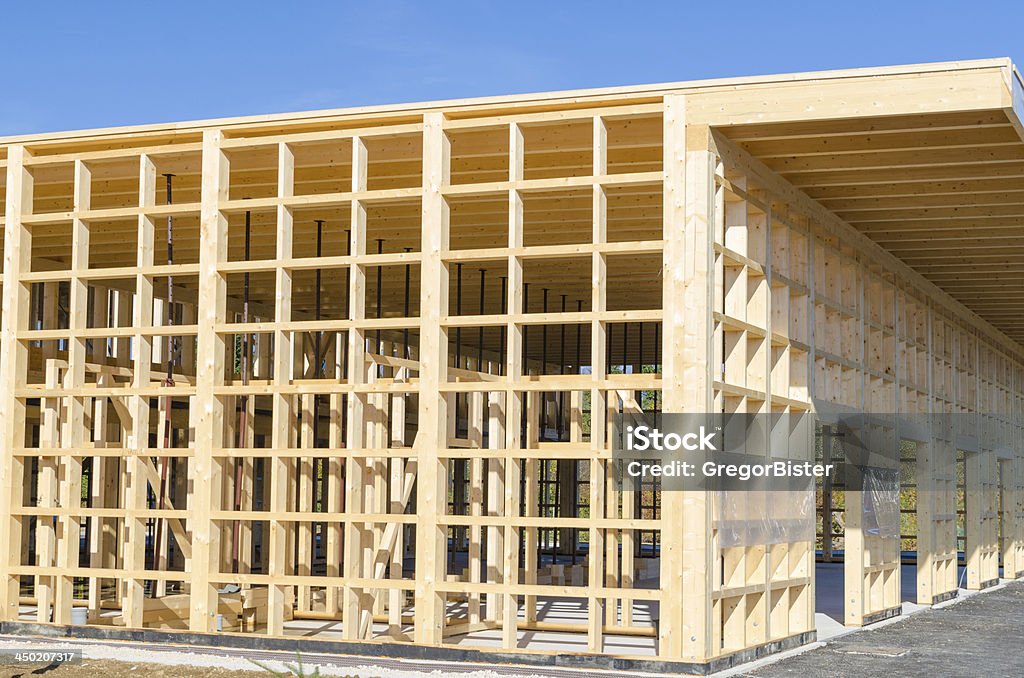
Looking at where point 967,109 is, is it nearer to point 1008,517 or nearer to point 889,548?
point 889,548

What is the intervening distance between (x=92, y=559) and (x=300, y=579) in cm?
361

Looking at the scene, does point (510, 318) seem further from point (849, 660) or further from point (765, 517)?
point (849, 660)

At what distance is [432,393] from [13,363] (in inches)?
186

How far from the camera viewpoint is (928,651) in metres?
12.9

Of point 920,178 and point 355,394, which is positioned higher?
point 920,178

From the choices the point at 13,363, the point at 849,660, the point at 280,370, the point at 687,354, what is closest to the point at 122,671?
the point at 280,370

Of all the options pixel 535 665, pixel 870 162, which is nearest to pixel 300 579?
pixel 535 665

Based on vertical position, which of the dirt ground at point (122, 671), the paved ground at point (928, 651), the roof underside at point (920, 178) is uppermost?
the roof underside at point (920, 178)

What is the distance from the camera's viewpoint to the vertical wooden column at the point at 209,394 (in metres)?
12.1

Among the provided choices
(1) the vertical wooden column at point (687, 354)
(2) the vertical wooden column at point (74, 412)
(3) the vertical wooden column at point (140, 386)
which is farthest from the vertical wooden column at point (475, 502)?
(2) the vertical wooden column at point (74, 412)

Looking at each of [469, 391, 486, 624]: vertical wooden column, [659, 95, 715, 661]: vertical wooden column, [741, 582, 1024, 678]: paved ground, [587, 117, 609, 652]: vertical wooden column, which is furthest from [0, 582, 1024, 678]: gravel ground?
[469, 391, 486, 624]: vertical wooden column

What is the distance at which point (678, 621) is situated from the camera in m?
10.7

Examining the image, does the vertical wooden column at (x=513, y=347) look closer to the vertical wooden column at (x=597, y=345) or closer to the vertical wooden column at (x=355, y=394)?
the vertical wooden column at (x=597, y=345)

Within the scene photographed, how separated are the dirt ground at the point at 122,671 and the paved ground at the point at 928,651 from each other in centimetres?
431
